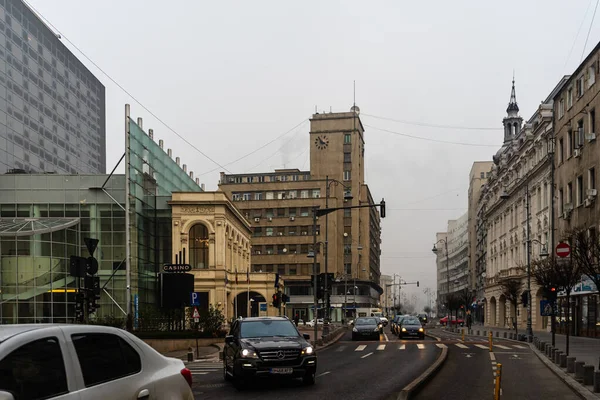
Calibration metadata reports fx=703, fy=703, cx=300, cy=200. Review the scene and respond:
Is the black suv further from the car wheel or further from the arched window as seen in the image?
the arched window

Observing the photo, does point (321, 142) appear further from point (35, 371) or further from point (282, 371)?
point (35, 371)

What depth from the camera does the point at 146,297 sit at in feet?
179

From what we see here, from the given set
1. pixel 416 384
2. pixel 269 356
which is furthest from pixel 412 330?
pixel 269 356

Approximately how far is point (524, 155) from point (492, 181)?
2292 cm

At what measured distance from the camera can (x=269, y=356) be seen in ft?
49.4

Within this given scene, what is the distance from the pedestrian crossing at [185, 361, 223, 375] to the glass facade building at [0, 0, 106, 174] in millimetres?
57385

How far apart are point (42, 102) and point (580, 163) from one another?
66434 mm

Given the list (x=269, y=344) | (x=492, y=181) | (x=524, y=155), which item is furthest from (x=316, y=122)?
(x=269, y=344)

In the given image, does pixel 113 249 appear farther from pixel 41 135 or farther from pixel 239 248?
pixel 41 135

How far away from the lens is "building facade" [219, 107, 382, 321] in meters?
109

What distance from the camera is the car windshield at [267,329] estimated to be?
1638 cm

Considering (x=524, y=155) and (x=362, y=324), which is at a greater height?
(x=524, y=155)

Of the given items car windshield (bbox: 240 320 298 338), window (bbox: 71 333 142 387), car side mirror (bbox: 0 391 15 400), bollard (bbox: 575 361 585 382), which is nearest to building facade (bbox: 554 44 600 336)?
bollard (bbox: 575 361 585 382)

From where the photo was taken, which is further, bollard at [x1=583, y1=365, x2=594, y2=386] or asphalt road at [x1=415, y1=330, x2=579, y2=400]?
bollard at [x1=583, y1=365, x2=594, y2=386]
